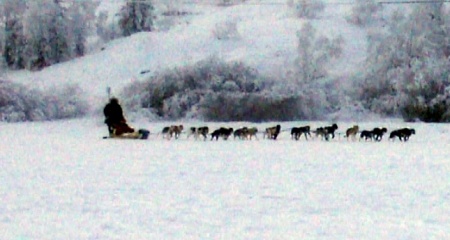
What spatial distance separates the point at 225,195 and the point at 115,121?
13053mm

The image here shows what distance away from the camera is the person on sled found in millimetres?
20594

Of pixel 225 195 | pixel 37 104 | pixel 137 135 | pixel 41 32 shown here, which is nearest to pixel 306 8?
pixel 41 32

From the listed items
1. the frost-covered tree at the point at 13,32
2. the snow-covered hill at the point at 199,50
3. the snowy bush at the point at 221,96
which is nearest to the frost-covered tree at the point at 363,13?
the snow-covered hill at the point at 199,50

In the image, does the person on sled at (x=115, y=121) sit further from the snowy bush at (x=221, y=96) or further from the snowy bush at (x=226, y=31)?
the snowy bush at (x=226, y=31)

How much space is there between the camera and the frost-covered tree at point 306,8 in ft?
160

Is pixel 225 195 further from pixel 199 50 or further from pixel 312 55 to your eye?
pixel 199 50

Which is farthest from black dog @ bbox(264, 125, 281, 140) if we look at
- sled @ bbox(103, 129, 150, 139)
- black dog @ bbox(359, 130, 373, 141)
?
sled @ bbox(103, 129, 150, 139)

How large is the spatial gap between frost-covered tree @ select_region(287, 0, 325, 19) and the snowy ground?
115ft

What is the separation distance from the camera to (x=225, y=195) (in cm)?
829

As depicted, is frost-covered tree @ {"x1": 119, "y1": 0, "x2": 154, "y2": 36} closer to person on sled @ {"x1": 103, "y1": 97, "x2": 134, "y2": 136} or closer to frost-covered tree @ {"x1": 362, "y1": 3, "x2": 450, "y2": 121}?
frost-covered tree @ {"x1": 362, "y1": 3, "x2": 450, "y2": 121}

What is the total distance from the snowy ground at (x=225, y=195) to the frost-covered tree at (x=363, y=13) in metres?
32.8

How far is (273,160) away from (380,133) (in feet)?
24.7

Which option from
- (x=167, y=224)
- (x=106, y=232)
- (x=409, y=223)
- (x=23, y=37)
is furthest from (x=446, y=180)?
(x=23, y=37)

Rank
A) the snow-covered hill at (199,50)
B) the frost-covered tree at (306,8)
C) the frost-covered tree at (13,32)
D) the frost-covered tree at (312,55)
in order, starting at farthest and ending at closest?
the frost-covered tree at (306,8)
the frost-covered tree at (13,32)
the snow-covered hill at (199,50)
the frost-covered tree at (312,55)
